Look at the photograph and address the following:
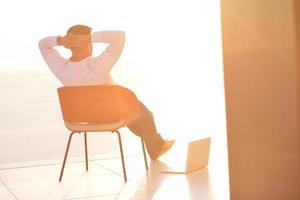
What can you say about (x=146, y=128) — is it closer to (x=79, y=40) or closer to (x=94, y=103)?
(x=94, y=103)

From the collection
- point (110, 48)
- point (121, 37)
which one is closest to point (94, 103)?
point (110, 48)

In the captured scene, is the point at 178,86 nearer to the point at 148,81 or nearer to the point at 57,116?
the point at 57,116

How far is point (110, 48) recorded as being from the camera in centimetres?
445

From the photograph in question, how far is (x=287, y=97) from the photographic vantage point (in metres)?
2.33

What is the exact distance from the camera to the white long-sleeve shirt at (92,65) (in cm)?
442

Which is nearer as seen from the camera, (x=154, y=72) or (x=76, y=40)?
(x=76, y=40)

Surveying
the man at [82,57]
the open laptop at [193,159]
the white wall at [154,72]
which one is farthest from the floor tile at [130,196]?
the white wall at [154,72]

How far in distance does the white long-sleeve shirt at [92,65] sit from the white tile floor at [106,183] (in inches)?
27.1

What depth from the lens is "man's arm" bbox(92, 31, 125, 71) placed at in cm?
441

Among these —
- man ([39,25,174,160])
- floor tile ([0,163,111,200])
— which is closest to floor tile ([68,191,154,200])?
floor tile ([0,163,111,200])

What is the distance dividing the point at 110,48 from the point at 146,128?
77 centimetres

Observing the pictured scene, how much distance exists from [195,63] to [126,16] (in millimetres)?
2183

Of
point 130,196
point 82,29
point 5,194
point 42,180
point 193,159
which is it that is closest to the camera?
point 130,196

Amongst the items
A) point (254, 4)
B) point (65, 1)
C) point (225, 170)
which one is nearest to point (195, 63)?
point (225, 170)
